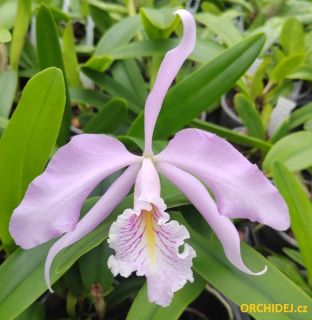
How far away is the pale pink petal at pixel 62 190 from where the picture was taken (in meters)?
0.51

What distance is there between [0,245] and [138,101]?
0.57 metres

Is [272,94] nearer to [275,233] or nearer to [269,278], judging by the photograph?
[275,233]

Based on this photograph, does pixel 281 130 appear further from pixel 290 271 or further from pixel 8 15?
pixel 8 15

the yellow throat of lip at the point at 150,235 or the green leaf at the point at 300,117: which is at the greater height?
the yellow throat of lip at the point at 150,235

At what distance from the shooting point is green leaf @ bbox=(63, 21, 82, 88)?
111cm

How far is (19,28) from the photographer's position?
101 cm

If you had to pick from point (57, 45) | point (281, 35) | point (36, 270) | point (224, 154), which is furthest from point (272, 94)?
point (36, 270)

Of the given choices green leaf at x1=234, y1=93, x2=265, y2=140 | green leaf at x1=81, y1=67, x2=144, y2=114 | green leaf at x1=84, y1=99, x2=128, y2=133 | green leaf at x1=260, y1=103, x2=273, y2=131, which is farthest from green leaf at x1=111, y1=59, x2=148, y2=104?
green leaf at x1=260, y1=103, x2=273, y2=131

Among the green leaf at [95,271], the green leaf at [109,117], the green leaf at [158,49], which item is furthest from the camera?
the green leaf at [158,49]

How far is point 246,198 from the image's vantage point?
52 centimetres

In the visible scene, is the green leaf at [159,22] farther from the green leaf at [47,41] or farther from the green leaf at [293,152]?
the green leaf at [293,152]

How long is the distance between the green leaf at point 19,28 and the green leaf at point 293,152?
757 millimetres

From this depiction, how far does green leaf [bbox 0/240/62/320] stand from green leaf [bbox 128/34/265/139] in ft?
1.39

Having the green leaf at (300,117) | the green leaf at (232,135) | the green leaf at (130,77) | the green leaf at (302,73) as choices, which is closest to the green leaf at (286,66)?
the green leaf at (302,73)
